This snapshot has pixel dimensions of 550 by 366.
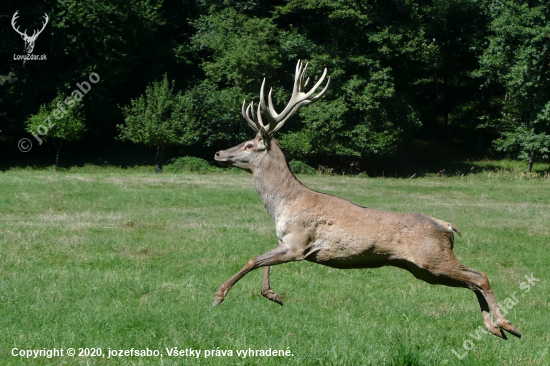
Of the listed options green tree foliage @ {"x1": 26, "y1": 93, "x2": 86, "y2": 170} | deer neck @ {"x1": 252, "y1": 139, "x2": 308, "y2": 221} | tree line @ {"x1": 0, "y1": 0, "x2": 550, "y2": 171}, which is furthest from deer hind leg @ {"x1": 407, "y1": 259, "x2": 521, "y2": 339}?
green tree foliage @ {"x1": 26, "y1": 93, "x2": 86, "y2": 170}

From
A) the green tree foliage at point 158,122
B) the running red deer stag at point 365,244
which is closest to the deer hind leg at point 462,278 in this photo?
the running red deer stag at point 365,244

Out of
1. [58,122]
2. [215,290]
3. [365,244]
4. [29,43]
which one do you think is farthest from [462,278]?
[29,43]

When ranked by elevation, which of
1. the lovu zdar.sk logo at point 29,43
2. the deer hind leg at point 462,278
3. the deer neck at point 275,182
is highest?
the lovu zdar.sk logo at point 29,43

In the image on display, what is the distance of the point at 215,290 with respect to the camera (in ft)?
36.0

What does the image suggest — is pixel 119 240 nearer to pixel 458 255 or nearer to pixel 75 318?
pixel 75 318

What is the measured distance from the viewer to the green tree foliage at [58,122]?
38.2 m

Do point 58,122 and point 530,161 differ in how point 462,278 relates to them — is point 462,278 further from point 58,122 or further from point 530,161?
point 530,161

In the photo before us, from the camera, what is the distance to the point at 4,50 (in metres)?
40.1

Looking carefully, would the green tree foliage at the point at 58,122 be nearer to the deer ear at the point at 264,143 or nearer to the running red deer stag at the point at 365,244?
the deer ear at the point at 264,143

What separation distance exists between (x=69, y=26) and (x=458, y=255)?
32.8 meters

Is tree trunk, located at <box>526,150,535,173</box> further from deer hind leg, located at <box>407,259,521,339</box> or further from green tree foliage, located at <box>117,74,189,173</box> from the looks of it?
deer hind leg, located at <box>407,259,521,339</box>

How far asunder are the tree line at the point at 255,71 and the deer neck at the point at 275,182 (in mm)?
33292

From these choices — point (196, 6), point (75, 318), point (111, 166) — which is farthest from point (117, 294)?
point (196, 6)

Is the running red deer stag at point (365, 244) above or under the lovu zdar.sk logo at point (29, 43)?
under
